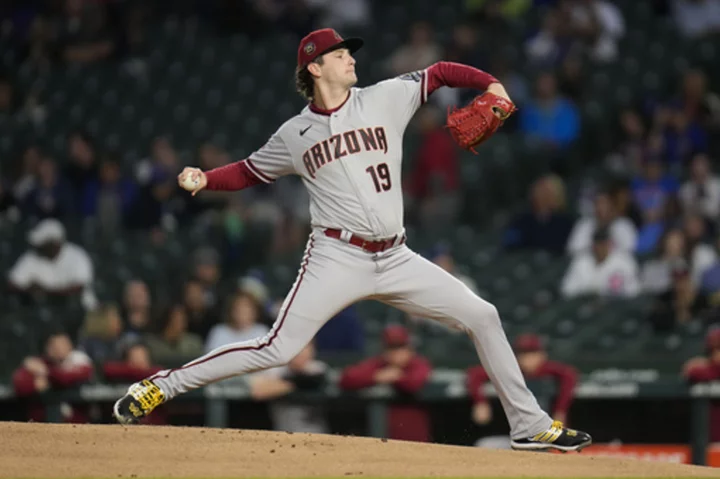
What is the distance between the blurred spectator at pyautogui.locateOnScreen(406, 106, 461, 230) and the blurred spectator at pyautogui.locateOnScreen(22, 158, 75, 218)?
288cm

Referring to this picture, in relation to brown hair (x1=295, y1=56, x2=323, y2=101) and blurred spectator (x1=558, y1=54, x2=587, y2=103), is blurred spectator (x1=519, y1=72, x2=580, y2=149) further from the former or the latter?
brown hair (x1=295, y1=56, x2=323, y2=101)

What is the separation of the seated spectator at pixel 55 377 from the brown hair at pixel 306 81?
3.05 metres

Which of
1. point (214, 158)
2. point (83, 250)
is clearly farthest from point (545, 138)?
point (83, 250)

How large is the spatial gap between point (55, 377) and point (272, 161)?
2.98 m

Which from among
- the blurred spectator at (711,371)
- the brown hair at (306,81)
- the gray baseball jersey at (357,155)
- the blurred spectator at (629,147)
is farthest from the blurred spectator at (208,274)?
the gray baseball jersey at (357,155)

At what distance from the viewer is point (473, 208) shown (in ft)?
39.3

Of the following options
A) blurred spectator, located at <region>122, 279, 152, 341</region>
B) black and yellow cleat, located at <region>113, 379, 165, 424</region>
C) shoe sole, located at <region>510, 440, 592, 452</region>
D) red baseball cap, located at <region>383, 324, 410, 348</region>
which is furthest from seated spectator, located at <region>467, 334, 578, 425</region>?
black and yellow cleat, located at <region>113, 379, 165, 424</region>

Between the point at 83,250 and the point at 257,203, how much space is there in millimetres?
1680

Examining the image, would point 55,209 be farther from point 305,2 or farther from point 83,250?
point 305,2

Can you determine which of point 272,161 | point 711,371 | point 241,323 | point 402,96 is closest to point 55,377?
point 241,323

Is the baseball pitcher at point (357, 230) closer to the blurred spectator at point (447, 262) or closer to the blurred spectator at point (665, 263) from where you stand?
the blurred spectator at point (447, 262)

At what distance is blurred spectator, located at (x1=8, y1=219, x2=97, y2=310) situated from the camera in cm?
1051

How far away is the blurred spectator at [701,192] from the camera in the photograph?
10578mm

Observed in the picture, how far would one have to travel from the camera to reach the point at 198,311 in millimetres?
9750
